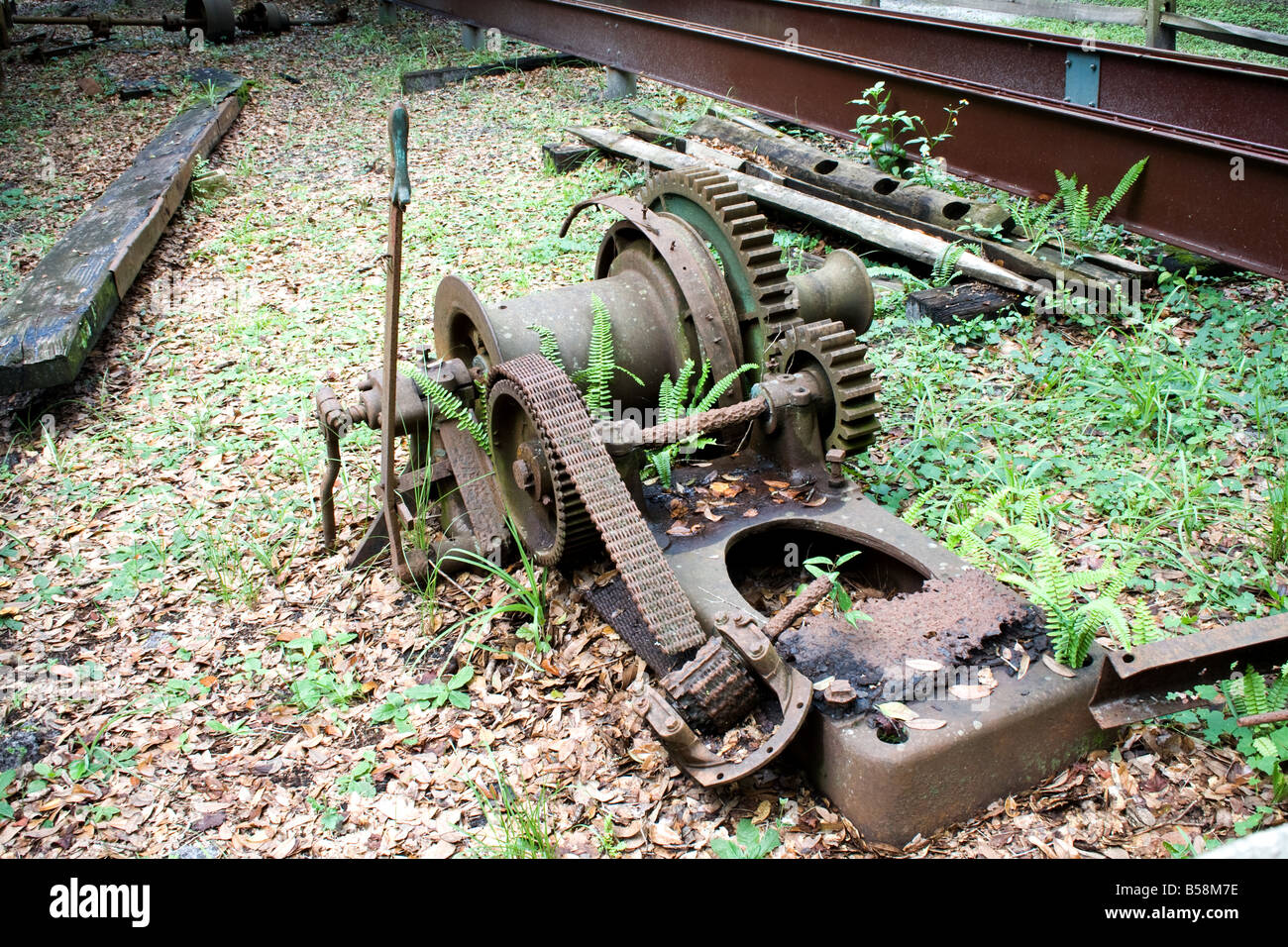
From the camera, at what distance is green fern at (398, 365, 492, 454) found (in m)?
3.63

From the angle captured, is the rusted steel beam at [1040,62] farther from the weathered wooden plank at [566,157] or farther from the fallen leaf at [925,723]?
the fallen leaf at [925,723]

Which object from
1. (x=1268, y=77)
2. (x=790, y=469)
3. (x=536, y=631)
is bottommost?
(x=536, y=631)

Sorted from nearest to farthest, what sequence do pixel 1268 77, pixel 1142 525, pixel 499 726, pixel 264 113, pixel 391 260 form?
pixel 391 260 → pixel 499 726 → pixel 1142 525 → pixel 1268 77 → pixel 264 113

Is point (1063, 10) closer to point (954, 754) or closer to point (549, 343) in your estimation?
point (549, 343)

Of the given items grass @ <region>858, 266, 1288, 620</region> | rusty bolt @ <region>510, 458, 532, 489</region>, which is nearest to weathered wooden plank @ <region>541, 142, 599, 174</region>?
grass @ <region>858, 266, 1288, 620</region>

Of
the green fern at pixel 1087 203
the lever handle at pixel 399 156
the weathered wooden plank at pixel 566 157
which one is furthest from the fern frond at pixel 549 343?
the weathered wooden plank at pixel 566 157

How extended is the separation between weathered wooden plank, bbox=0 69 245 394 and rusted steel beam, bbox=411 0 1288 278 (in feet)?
12.8

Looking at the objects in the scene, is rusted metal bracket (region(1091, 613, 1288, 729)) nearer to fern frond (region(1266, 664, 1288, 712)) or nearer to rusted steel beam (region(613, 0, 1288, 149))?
fern frond (region(1266, 664, 1288, 712))

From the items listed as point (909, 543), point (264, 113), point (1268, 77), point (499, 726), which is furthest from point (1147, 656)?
point (264, 113)

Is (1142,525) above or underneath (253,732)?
above

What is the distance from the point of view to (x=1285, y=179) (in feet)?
15.4

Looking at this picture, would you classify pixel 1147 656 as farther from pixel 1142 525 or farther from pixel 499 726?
pixel 499 726

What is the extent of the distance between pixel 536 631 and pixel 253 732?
96 cm

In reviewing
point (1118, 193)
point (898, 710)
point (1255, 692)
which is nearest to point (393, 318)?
point (898, 710)
